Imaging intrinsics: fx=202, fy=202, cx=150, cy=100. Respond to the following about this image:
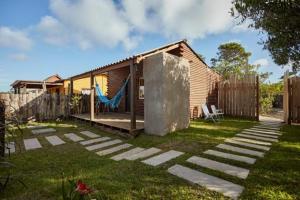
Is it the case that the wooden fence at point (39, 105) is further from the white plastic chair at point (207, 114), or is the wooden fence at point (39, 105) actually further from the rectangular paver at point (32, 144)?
the white plastic chair at point (207, 114)

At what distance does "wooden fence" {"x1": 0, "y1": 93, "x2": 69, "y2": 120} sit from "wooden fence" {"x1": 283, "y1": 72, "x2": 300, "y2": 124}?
1064cm

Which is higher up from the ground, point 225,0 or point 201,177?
point 225,0

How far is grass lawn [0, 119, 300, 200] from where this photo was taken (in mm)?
2686

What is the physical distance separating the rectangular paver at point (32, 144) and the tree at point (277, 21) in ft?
20.9

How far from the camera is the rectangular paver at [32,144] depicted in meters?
5.39

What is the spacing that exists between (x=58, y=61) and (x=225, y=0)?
72.7 feet

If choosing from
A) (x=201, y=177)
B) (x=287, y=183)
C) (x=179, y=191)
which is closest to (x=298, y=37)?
(x=287, y=183)

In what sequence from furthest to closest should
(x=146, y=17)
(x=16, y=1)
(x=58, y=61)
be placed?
(x=58, y=61) → (x=146, y=17) → (x=16, y=1)

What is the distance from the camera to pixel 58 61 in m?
23.9

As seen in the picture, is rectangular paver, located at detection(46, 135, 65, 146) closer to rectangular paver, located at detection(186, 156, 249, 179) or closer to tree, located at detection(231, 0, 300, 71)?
rectangular paver, located at detection(186, 156, 249, 179)

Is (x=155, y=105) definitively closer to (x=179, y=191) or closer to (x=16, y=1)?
(x=179, y=191)

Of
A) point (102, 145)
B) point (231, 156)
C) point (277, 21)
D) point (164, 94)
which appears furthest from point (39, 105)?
point (277, 21)

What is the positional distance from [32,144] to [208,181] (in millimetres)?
4979

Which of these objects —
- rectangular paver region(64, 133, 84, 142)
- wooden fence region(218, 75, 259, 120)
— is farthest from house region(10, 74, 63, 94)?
wooden fence region(218, 75, 259, 120)
